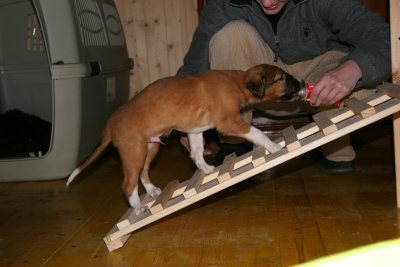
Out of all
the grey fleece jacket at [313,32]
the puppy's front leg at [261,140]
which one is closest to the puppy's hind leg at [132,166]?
the puppy's front leg at [261,140]

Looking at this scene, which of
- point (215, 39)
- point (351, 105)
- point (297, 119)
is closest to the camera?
point (351, 105)

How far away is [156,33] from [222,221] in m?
3.33

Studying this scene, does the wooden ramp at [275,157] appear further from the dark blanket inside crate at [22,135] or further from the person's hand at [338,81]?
the dark blanket inside crate at [22,135]

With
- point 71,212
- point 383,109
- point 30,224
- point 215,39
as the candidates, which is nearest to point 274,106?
point 215,39

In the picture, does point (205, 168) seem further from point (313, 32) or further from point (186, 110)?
point (313, 32)

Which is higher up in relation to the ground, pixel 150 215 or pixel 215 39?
pixel 215 39

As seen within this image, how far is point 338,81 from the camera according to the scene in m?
2.80

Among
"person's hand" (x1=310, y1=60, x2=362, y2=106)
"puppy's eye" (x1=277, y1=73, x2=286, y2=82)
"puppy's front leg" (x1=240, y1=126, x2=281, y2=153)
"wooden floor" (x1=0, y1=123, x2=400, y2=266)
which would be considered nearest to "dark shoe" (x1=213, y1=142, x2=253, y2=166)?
"wooden floor" (x1=0, y1=123, x2=400, y2=266)

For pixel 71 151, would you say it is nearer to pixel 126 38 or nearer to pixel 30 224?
pixel 30 224

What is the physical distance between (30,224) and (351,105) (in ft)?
7.10

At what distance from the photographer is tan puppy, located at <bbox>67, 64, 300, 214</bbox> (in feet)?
10.0

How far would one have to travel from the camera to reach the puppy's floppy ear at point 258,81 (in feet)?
10.2

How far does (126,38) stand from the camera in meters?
5.79

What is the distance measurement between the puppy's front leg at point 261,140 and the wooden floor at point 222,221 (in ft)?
1.39
